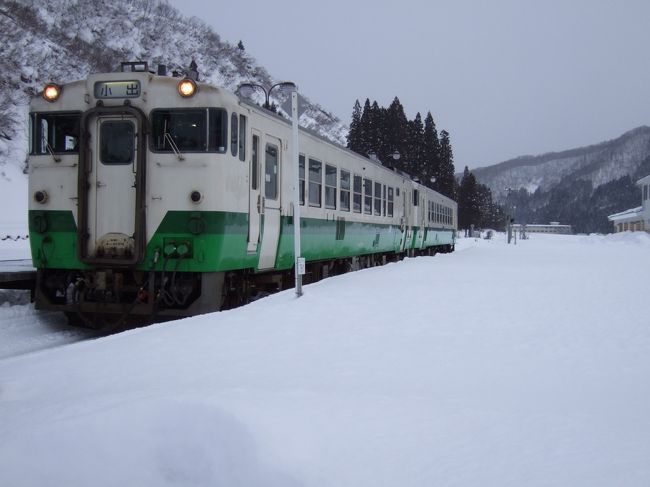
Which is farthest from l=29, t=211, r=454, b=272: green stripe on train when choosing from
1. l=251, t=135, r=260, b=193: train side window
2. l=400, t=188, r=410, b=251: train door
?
l=400, t=188, r=410, b=251: train door

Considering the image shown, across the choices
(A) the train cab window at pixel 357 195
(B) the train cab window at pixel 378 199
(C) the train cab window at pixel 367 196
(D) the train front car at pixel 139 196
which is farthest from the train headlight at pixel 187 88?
(B) the train cab window at pixel 378 199

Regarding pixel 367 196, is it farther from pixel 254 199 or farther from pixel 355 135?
pixel 355 135

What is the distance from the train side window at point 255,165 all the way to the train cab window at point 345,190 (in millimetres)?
4675

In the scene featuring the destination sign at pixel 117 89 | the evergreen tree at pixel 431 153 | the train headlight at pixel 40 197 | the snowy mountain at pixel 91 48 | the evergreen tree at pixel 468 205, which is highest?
the snowy mountain at pixel 91 48

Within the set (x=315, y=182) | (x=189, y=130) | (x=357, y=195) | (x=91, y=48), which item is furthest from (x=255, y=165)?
(x=91, y=48)

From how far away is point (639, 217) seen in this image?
61.9 metres

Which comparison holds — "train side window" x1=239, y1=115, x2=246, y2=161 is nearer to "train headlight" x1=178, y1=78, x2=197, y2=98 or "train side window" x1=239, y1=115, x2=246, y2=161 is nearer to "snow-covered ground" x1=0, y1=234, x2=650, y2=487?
"train headlight" x1=178, y1=78, x2=197, y2=98

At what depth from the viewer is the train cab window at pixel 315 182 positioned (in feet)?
38.8

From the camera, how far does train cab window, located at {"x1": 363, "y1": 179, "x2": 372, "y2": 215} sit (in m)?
15.6

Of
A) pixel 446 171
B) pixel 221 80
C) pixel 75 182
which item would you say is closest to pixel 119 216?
pixel 75 182

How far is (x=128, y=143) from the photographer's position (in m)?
8.26

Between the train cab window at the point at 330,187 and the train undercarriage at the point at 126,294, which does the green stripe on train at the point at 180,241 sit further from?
the train cab window at the point at 330,187

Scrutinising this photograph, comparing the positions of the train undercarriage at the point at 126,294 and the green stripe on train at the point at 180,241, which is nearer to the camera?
the green stripe on train at the point at 180,241

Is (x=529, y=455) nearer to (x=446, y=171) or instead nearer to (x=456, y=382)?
(x=456, y=382)
